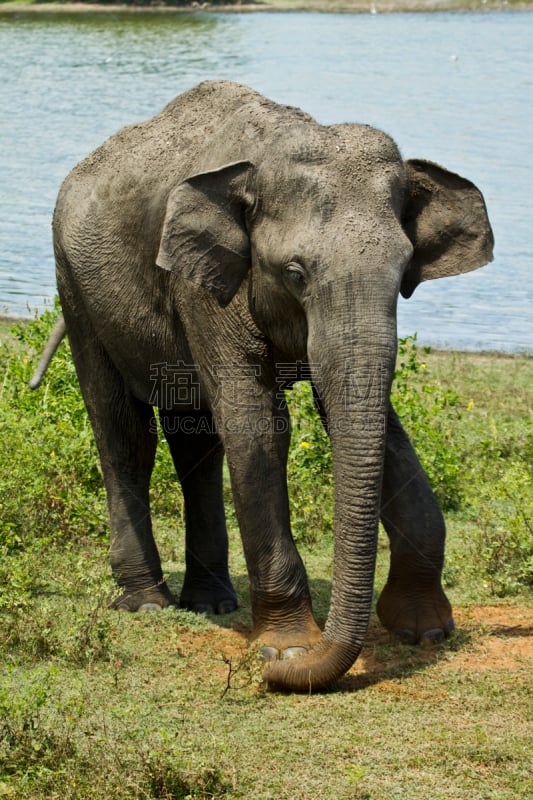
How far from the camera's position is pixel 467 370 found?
12.9 metres

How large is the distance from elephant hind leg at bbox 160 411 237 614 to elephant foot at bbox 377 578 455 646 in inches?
50.2

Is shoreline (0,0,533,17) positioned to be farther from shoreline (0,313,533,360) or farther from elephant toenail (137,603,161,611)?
elephant toenail (137,603,161,611)

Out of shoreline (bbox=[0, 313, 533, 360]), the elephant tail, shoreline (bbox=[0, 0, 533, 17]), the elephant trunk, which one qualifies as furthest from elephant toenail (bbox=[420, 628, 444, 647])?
shoreline (bbox=[0, 0, 533, 17])

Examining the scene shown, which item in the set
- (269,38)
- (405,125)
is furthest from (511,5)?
(405,125)

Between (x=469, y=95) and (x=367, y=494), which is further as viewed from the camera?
(x=469, y=95)

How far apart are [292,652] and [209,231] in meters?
1.91

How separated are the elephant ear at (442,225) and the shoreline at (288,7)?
41.8 metres

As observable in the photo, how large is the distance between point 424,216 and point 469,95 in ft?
90.6

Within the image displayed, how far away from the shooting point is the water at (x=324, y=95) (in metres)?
17.7

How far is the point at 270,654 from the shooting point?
5.87 metres

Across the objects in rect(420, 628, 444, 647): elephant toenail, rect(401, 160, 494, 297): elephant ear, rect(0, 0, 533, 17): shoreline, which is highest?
rect(401, 160, 494, 297): elephant ear

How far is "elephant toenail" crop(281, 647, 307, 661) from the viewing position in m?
5.84

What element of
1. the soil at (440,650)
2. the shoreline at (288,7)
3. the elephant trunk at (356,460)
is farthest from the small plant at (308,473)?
the shoreline at (288,7)

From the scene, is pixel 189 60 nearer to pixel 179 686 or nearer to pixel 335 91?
pixel 335 91
